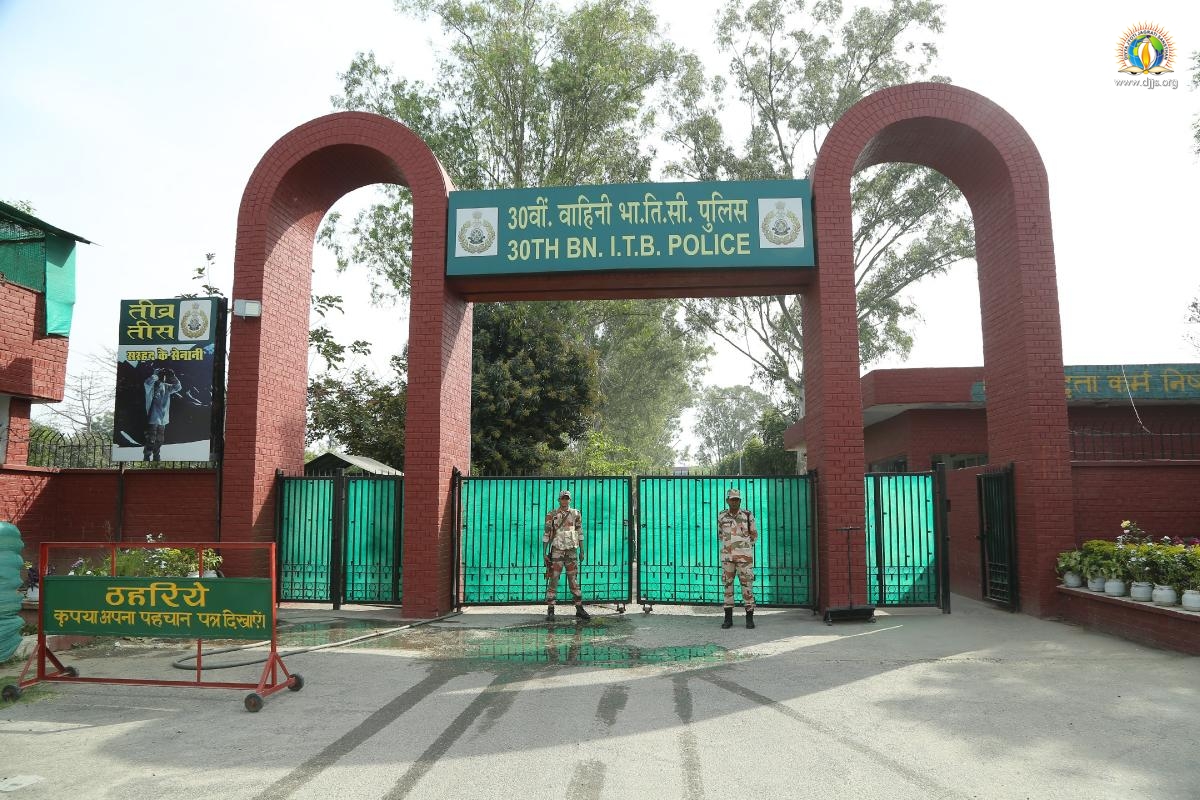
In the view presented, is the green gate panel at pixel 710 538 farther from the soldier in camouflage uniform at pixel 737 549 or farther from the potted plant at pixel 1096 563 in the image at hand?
the potted plant at pixel 1096 563

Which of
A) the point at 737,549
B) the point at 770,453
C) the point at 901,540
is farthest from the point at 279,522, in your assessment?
the point at 770,453

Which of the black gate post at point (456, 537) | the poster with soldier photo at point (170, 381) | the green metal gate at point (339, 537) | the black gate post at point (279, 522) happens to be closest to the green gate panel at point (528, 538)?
the black gate post at point (456, 537)

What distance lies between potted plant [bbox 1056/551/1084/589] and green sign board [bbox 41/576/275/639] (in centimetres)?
940

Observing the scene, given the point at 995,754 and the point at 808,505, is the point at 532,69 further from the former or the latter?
the point at 995,754

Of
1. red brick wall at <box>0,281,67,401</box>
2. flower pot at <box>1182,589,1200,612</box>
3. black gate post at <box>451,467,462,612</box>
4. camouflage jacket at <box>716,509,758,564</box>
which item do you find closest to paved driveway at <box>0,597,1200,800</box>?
flower pot at <box>1182,589,1200,612</box>

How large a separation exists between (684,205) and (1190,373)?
11990mm

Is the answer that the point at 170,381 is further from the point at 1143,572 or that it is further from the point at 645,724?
the point at 1143,572

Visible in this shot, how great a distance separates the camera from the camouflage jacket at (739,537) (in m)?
10.2

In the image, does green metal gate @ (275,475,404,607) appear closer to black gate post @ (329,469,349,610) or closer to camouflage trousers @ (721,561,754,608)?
black gate post @ (329,469,349,610)

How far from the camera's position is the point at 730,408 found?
99.1 meters

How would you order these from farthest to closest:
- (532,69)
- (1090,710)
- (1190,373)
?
1. (532,69)
2. (1190,373)
3. (1090,710)

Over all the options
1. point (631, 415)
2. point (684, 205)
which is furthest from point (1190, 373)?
point (631, 415)

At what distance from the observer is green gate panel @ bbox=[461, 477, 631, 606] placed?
1152cm

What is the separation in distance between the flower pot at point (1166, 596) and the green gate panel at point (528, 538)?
6465 mm
